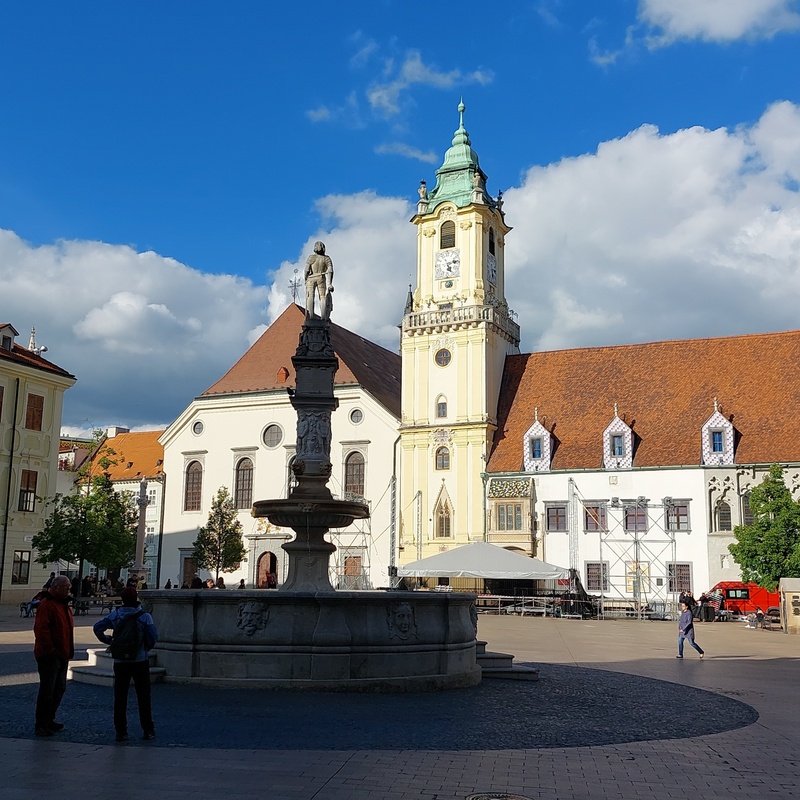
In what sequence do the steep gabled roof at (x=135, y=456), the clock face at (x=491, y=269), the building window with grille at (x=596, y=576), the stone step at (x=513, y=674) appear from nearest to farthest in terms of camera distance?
the stone step at (x=513, y=674) → the building window with grille at (x=596, y=576) → the clock face at (x=491, y=269) → the steep gabled roof at (x=135, y=456)

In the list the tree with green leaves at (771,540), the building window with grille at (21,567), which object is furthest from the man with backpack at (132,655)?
the building window with grille at (21,567)

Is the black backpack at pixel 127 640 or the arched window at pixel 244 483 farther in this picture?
the arched window at pixel 244 483

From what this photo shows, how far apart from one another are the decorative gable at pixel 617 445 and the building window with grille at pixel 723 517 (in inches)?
184

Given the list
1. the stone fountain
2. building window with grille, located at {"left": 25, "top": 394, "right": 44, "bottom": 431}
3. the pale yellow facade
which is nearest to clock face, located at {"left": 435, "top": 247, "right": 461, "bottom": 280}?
the pale yellow facade

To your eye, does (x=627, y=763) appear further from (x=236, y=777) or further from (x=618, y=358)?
(x=618, y=358)

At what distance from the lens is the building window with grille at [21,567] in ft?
137

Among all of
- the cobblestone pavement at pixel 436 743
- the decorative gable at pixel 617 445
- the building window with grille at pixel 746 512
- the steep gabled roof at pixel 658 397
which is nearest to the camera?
the cobblestone pavement at pixel 436 743

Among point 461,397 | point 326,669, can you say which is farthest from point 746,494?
point 326,669

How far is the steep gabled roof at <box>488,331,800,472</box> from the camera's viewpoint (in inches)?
1794

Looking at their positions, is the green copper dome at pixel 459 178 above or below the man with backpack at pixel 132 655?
above

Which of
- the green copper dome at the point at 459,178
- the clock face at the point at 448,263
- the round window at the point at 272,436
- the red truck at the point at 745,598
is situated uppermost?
the green copper dome at the point at 459,178

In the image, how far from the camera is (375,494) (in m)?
52.1

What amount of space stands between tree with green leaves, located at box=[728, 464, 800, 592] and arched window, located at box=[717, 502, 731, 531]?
527cm

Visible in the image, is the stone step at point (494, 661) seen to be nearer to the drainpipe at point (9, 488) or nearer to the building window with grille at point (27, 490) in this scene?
the drainpipe at point (9, 488)
